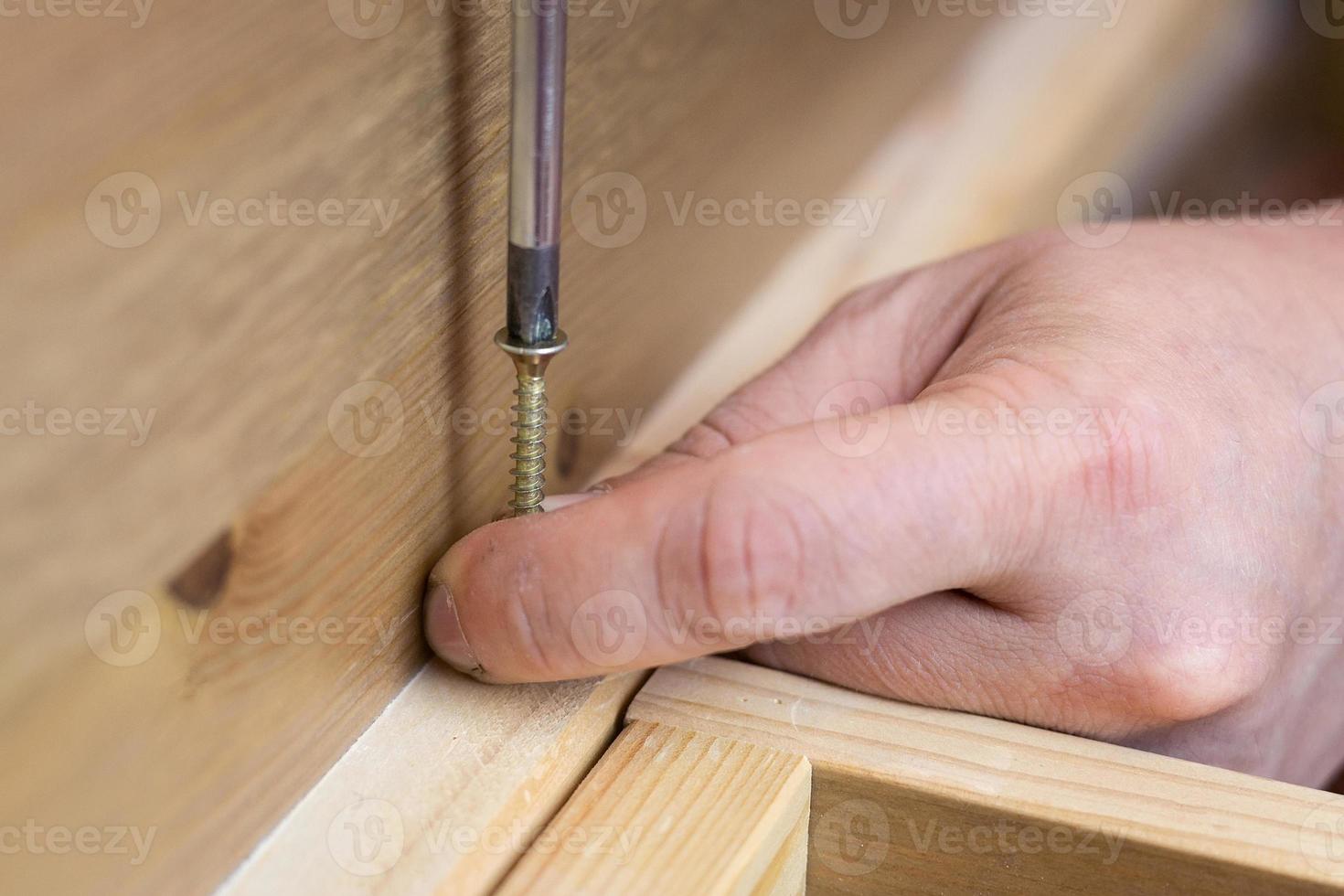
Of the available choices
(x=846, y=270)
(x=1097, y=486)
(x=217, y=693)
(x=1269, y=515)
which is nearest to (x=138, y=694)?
(x=217, y=693)

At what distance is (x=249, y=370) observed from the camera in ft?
1.35

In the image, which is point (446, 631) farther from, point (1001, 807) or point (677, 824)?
point (1001, 807)

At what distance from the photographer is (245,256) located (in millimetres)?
396

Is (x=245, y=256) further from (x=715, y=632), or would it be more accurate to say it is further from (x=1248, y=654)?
(x=1248, y=654)

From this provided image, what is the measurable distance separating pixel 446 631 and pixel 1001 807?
23cm

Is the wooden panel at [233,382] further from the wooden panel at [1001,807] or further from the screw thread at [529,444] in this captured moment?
the wooden panel at [1001,807]

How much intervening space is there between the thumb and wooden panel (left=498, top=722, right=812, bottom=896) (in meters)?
0.04

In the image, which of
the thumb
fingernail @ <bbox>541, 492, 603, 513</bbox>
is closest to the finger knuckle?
the thumb

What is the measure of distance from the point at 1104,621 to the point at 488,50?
0.35 meters

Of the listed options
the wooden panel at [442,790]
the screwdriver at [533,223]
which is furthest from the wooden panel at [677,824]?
the screwdriver at [533,223]

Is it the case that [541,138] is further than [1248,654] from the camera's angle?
No

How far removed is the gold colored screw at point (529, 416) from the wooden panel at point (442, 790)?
9cm

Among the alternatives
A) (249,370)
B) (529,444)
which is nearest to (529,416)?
(529,444)

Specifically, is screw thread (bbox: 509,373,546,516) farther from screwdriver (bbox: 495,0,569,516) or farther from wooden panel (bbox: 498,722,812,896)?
wooden panel (bbox: 498,722,812,896)
